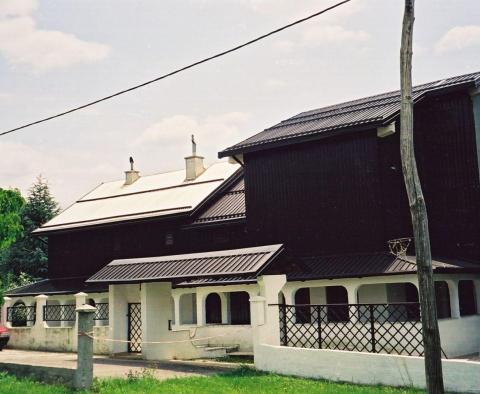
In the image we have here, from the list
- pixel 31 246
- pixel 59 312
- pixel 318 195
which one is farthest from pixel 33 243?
pixel 318 195

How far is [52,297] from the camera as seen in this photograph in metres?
29.2

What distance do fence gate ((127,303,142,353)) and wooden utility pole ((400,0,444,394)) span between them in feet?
41.9

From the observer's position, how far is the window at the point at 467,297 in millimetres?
20487

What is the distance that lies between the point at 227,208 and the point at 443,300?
9595 millimetres

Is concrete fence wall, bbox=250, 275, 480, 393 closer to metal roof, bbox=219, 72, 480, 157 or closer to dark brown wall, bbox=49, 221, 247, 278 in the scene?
metal roof, bbox=219, 72, 480, 157

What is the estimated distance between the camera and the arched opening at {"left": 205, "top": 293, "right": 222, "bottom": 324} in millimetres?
25516

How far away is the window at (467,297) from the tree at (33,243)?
26.7 m

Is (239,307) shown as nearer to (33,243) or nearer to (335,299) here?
(335,299)

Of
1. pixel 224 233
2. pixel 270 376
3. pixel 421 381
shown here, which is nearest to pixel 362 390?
pixel 421 381

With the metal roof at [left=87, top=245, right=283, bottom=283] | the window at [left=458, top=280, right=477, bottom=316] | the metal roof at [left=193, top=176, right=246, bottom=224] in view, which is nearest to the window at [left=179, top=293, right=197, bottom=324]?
the metal roof at [left=193, top=176, right=246, bottom=224]

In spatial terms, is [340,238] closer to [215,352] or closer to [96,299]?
[215,352]

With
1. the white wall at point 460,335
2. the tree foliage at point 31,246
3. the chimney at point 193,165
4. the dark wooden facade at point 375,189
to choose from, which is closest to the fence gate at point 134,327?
the dark wooden facade at point 375,189

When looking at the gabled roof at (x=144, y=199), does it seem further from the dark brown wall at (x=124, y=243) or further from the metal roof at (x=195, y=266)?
the metal roof at (x=195, y=266)

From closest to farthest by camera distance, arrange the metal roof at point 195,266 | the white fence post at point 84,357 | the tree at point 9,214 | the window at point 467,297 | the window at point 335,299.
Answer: the white fence post at point 84,357 < the tree at point 9,214 < the metal roof at point 195,266 < the window at point 335,299 < the window at point 467,297
